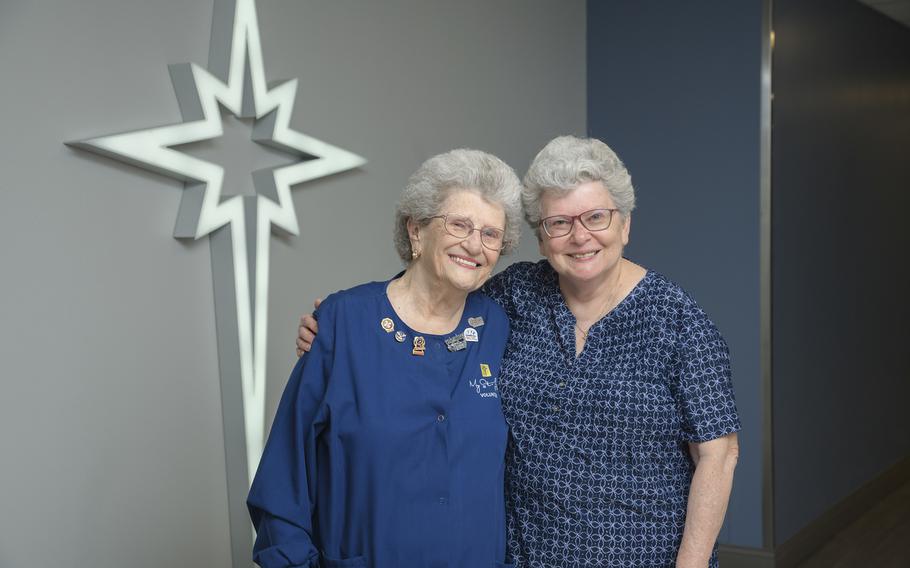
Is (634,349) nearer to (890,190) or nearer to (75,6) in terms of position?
(75,6)

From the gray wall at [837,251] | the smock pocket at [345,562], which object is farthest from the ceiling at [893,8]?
the smock pocket at [345,562]

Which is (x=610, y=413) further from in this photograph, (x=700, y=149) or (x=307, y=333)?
(x=700, y=149)

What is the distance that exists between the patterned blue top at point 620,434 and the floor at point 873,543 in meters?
2.84

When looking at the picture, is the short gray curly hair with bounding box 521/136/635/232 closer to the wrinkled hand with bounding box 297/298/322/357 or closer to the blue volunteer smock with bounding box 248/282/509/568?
the blue volunteer smock with bounding box 248/282/509/568

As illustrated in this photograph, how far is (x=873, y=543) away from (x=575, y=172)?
354 cm

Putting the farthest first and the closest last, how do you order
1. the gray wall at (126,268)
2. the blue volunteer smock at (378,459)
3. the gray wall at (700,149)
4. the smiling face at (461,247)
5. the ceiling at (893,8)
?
the ceiling at (893,8), the gray wall at (700,149), the gray wall at (126,268), the smiling face at (461,247), the blue volunteer smock at (378,459)

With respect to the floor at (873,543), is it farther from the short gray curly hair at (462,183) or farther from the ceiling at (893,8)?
the short gray curly hair at (462,183)

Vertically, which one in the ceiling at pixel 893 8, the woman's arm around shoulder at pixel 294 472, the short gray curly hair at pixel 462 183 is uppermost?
the ceiling at pixel 893 8

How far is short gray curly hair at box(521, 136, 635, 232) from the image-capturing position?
200 centimetres

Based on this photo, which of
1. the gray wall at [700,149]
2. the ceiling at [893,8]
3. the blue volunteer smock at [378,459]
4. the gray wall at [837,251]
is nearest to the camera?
the blue volunteer smock at [378,459]

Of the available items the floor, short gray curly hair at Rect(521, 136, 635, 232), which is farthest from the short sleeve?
the floor

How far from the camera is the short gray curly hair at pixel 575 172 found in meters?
2.00

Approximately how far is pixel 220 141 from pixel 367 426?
1.15 meters

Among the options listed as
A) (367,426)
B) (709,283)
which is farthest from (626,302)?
(709,283)
